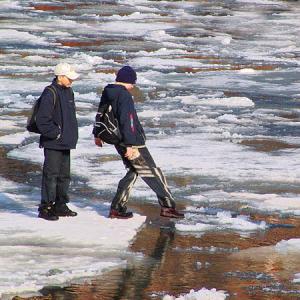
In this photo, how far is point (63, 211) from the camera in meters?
11.5

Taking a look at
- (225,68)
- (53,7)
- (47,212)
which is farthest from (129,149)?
(53,7)

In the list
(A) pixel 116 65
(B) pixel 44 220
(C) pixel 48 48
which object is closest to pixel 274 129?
(B) pixel 44 220

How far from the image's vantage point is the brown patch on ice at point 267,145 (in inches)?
A: 652

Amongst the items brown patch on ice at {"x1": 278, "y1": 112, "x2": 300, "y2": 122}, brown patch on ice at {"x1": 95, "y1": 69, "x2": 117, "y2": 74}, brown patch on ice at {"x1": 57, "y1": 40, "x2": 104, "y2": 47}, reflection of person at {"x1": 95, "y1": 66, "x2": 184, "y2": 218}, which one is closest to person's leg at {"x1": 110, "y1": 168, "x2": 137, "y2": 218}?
reflection of person at {"x1": 95, "y1": 66, "x2": 184, "y2": 218}

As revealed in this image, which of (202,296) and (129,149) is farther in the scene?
(129,149)

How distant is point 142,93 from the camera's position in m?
23.2

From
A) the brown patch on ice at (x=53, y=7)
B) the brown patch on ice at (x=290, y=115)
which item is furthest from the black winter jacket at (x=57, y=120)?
the brown patch on ice at (x=53, y=7)

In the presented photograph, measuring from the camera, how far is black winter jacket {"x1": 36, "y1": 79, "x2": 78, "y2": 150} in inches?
434

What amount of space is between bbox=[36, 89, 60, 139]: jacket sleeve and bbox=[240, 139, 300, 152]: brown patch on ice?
5905 mm

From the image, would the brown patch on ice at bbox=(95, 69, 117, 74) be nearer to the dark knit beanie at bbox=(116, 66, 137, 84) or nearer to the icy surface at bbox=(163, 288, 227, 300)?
the dark knit beanie at bbox=(116, 66, 137, 84)

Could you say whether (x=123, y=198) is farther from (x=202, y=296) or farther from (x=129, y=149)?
(x=202, y=296)

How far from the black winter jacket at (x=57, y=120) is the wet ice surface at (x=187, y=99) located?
83cm

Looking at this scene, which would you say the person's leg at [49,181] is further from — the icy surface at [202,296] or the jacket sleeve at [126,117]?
the icy surface at [202,296]

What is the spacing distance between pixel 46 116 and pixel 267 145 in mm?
6454
